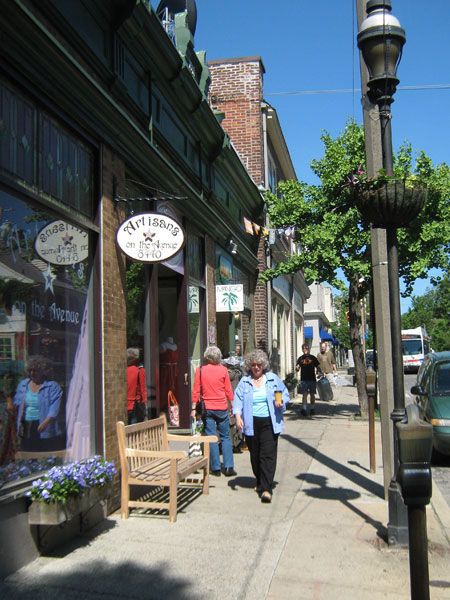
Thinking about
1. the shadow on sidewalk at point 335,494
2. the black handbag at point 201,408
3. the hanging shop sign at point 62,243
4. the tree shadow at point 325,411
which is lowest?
the shadow on sidewalk at point 335,494

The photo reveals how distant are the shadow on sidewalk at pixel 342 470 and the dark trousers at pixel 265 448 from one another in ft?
4.22

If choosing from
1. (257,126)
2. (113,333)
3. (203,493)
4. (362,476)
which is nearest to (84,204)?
(113,333)

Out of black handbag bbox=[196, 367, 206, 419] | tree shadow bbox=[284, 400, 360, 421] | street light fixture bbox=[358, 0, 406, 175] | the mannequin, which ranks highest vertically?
street light fixture bbox=[358, 0, 406, 175]

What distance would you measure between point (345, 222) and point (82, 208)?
8340 mm

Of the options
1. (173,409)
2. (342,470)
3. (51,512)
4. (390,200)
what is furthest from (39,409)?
(173,409)

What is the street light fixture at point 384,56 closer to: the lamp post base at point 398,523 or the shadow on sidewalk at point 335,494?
the lamp post base at point 398,523

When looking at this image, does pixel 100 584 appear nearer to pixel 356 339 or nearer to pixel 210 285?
pixel 210 285

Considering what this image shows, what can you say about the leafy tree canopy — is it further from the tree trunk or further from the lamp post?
the lamp post

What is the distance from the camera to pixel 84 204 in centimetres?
631

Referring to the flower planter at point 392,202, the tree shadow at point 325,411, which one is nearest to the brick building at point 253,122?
the tree shadow at point 325,411

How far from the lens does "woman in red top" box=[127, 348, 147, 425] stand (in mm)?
7723

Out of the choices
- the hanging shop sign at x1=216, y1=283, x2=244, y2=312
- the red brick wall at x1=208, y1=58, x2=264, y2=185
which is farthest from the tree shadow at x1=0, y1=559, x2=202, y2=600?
the red brick wall at x1=208, y1=58, x2=264, y2=185

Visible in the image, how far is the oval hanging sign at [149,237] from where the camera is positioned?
6762mm

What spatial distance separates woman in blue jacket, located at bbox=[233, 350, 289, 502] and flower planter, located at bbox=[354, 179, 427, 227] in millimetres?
2482
